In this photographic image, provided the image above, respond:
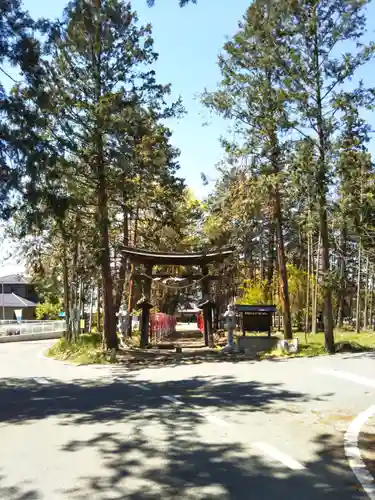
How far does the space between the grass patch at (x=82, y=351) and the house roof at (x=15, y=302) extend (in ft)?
137

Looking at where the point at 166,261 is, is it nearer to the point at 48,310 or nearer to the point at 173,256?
the point at 173,256

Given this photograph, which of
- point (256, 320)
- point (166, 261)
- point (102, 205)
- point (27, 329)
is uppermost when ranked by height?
point (102, 205)

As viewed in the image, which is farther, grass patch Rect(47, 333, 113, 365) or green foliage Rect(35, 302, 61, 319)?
green foliage Rect(35, 302, 61, 319)

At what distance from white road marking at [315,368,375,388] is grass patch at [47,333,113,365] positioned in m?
8.74

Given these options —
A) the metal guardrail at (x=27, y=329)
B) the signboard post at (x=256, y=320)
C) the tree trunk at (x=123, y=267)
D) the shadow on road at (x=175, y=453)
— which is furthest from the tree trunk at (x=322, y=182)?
the metal guardrail at (x=27, y=329)

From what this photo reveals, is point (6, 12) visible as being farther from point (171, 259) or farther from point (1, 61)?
point (171, 259)

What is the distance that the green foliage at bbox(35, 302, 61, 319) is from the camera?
212ft

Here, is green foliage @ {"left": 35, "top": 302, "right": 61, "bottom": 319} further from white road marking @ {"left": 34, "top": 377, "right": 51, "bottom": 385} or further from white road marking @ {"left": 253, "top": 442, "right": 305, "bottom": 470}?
white road marking @ {"left": 253, "top": 442, "right": 305, "bottom": 470}

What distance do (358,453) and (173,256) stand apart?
17.6 m

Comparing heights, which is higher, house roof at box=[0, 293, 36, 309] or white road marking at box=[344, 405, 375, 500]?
house roof at box=[0, 293, 36, 309]

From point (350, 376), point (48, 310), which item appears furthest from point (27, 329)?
point (350, 376)

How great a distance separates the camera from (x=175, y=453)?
6301 mm

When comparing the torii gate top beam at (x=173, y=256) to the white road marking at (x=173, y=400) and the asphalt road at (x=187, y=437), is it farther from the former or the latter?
the white road marking at (x=173, y=400)

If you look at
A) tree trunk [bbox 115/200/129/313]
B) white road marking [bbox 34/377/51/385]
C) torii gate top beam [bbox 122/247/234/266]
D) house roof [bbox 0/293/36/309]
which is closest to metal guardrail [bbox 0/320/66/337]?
tree trunk [bbox 115/200/129/313]
